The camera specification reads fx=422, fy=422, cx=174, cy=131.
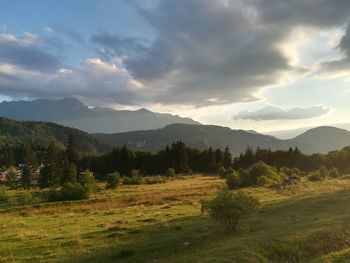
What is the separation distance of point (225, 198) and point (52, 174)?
8330cm

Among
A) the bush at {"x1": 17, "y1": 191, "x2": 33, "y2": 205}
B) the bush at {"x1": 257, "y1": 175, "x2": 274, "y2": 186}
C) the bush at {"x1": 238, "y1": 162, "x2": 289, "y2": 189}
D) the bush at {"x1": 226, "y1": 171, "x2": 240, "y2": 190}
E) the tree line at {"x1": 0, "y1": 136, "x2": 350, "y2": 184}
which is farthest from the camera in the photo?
the tree line at {"x1": 0, "y1": 136, "x2": 350, "y2": 184}

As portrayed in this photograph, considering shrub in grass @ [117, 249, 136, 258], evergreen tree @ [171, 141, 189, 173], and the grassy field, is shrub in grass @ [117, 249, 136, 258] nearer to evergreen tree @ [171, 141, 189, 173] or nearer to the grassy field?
the grassy field

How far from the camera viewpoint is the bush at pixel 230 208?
2964 cm

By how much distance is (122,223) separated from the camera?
38406 millimetres

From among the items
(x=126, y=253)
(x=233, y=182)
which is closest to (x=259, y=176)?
(x=233, y=182)

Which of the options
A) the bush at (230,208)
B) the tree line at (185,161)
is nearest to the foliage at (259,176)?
the bush at (230,208)

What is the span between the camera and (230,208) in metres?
29.6

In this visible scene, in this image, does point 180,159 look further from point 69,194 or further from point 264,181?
point 69,194

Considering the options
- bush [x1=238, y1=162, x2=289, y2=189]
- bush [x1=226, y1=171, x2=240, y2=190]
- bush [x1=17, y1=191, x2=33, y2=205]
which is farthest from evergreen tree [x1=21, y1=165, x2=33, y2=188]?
bush [x1=226, y1=171, x2=240, y2=190]

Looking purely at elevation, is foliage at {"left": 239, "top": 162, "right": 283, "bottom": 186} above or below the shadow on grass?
above

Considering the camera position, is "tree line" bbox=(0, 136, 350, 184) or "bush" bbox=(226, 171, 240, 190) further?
"tree line" bbox=(0, 136, 350, 184)

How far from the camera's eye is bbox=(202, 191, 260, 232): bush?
29.6 metres

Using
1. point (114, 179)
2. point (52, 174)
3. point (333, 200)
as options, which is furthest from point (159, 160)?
point (333, 200)

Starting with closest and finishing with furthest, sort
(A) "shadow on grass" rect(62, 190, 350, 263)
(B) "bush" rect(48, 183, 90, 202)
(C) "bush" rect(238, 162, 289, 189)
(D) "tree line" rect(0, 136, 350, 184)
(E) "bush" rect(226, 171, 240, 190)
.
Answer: (A) "shadow on grass" rect(62, 190, 350, 263), (B) "bush" rect(48, 183, 90, 202), (E) "bush" rect(226, 171, 240, 190), (C) "bush" rect(238, 162, 289, 189), (D) "tree line" rect(0, 136, 350, 184)
